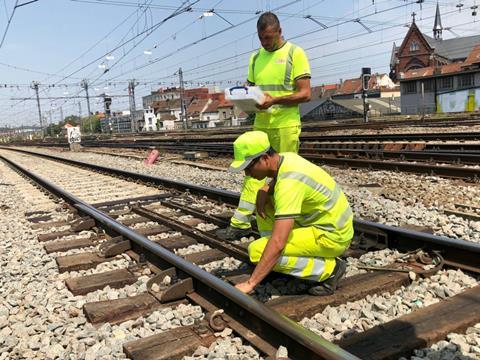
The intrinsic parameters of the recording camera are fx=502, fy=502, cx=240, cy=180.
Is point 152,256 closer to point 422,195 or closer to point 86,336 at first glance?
point 86,336

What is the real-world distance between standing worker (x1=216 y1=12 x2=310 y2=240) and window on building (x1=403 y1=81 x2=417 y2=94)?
5432 cm

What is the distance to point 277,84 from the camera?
4.66 metres

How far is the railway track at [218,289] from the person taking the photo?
274cm

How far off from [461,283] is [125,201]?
5.76 metres

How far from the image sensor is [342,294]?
11.2ft

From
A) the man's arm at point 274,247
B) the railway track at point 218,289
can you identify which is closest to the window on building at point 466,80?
the railway track at point 218,289

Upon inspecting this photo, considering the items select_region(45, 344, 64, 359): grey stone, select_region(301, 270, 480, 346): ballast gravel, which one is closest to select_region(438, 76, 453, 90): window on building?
select_region(301, 270, 480, 346): ballast gravel

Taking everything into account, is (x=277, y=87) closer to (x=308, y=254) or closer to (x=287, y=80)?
(x=287, y=80)

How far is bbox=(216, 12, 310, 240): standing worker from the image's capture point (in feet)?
14.7

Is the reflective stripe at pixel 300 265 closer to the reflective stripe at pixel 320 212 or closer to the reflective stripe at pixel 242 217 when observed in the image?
the reflective stripe at pixel 320 212

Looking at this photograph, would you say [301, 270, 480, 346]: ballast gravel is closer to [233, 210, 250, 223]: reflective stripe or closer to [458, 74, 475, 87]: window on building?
[233, 210, 250, 223]: reflective stripe

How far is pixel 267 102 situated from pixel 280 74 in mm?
342

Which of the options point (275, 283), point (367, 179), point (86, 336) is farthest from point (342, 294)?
point (367, 179)

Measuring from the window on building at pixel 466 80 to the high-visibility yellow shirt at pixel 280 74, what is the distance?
49.4 meters
